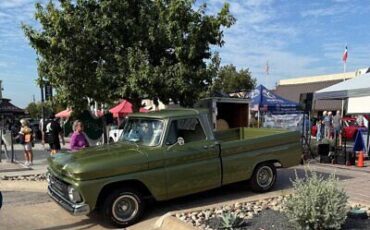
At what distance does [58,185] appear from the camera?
7875 millimetres

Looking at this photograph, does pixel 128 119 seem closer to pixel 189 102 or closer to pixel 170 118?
pixel 170 118

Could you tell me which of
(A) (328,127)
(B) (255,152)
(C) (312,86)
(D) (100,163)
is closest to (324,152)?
(B) (255,152)

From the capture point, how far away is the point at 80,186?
23.4 feet

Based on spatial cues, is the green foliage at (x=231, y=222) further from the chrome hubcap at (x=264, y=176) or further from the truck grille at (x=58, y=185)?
the chrome hubcap at (x=264, y=176)

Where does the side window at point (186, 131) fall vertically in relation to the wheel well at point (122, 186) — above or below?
above

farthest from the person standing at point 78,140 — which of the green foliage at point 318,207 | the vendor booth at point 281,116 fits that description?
the vendor booth at point 281,116

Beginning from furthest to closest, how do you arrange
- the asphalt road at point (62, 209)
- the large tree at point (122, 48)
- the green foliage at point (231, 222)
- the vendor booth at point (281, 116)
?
the vendor booth at point (281, 116), the large tree at point (122, 48), the asphalt road at point (62, 209), the green foliage at point (231, 222)

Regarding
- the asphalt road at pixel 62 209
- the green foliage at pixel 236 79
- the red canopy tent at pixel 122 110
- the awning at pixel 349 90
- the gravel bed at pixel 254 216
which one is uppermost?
the green foliage at pixel 236 79

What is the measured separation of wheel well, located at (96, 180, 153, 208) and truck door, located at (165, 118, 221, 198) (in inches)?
15.5

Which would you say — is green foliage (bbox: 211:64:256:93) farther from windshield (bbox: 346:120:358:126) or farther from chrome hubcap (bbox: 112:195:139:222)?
chrome hubcap (bbox: 112:195:139:222)

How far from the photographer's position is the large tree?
12008 mm

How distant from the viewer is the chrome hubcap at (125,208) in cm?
749

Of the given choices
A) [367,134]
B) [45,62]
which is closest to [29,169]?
[45,62]

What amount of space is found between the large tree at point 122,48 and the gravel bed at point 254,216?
5034mm
